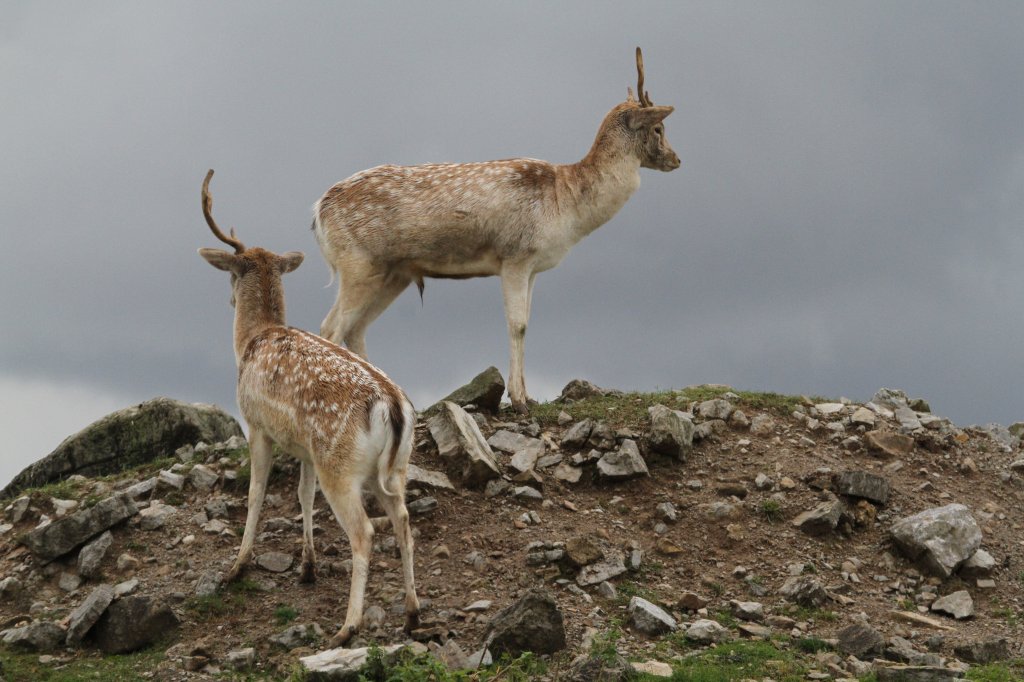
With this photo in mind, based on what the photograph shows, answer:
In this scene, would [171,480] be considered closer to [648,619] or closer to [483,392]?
[483,392]

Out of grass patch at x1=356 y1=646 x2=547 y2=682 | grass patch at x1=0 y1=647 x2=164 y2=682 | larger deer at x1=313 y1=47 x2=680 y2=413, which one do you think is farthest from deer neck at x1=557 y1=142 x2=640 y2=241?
grass patch at x1=0 y1=647 x2=164 y2=682

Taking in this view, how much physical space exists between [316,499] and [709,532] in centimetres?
446

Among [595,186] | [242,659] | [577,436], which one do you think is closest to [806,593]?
[577,436]

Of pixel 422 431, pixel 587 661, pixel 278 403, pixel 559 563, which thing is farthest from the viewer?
pixel 422 431

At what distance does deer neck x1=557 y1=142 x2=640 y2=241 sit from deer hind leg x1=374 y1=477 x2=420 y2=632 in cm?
627

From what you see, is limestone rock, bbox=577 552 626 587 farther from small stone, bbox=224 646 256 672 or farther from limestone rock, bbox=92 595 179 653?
limestone rock, bbox=92 595 179 653

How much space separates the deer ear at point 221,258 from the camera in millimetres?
→ 12375

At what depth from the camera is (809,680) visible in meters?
9.81

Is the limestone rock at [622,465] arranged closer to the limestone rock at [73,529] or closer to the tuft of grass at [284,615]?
the tuft of grass at [284,615]

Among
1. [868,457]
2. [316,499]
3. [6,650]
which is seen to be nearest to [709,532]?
[868,457]

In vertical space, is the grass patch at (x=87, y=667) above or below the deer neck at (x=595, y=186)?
below

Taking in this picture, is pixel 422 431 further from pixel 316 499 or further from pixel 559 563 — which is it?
pixel 559 563

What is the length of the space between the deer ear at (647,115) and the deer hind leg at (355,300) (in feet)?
12.8

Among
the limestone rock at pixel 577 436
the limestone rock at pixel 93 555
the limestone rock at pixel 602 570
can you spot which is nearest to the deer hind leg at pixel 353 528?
the limestone rock at pixel 602 570
